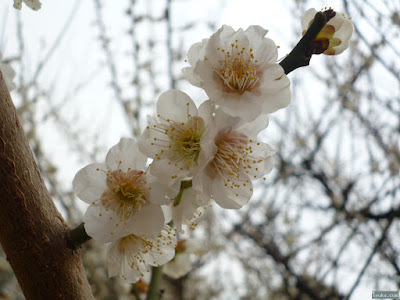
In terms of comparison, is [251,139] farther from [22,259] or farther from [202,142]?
[22,259]

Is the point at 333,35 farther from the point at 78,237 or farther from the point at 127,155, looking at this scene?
the point at 78,237

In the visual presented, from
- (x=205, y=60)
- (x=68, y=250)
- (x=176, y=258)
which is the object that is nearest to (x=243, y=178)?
(x=205, y=60)

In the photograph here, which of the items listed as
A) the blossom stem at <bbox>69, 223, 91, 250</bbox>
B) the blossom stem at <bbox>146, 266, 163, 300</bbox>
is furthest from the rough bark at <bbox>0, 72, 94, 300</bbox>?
the blossom stem at <bbox>146, 266, 163, 300</bbox>

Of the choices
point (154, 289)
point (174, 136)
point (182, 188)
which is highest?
point (174, 136)

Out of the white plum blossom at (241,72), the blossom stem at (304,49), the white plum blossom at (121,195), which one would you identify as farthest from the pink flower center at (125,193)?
the blossom stem at (304,49)

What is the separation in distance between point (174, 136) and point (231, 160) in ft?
0.41

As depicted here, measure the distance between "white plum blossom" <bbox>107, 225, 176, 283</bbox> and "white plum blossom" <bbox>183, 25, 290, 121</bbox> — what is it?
322mm

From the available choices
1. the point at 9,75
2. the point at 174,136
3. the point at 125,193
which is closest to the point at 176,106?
the point at 174,136

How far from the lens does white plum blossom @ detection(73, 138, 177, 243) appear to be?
735 millimetres

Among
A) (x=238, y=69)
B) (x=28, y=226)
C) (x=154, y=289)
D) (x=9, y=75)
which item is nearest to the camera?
(x=28, y=226)

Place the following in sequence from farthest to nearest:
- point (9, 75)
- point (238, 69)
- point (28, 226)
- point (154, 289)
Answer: point (154, 289)
point (9, 75)
point (238, 69)
point (28, 226)

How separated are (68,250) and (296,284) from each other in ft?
8.76

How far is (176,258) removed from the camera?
150 centimetres

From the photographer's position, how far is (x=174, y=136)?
0.80 meters
